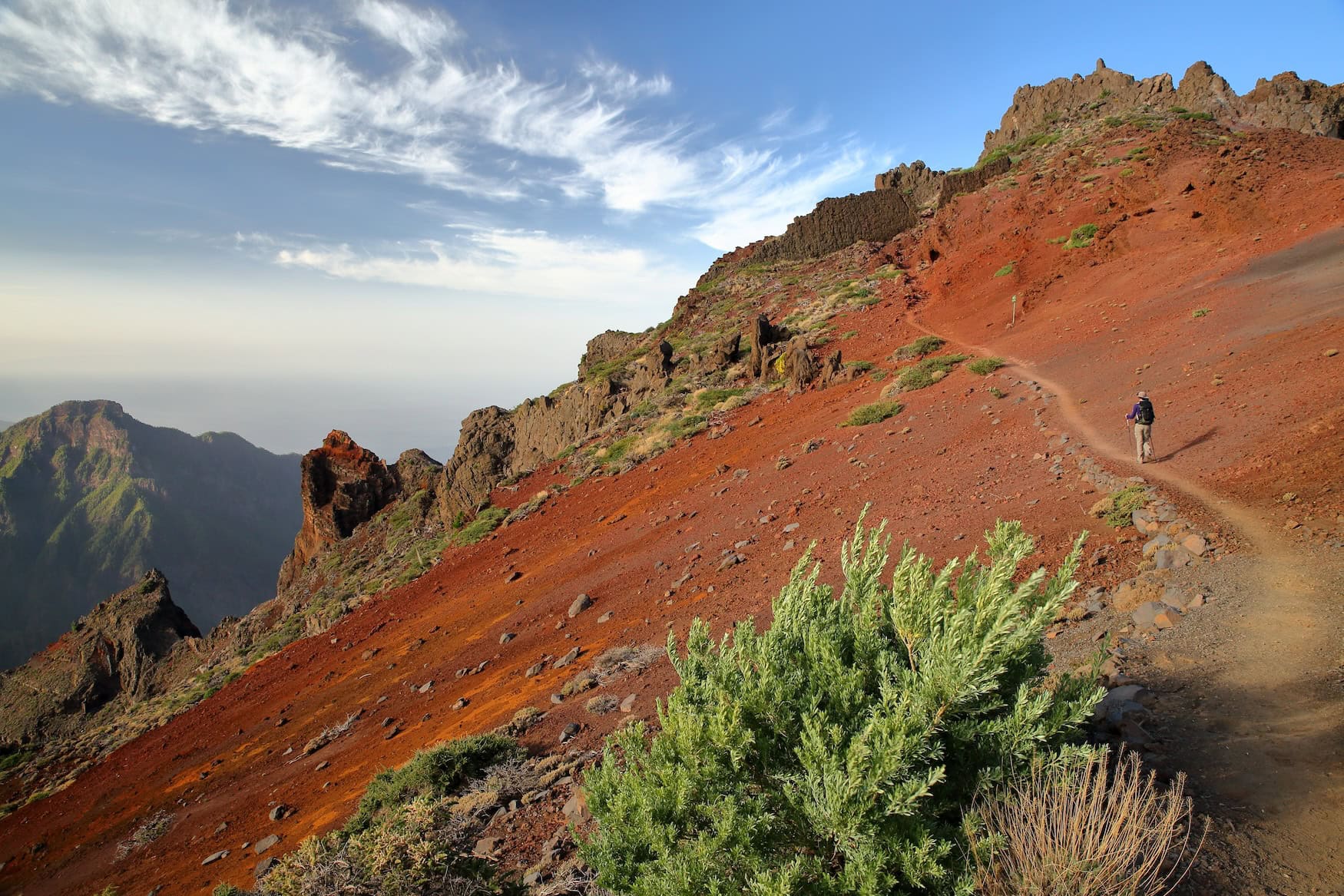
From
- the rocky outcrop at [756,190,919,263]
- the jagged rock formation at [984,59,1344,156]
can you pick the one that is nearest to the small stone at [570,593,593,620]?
the rocky outcrop at [756,190,919,263]

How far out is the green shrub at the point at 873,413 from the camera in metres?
15.5

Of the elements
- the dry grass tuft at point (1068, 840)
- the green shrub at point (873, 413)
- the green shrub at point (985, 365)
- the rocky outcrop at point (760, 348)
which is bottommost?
the dry grass tuft at point (1068, 840)

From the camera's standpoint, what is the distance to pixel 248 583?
90.3 m

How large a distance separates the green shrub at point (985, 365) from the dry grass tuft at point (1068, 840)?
50.3 feet

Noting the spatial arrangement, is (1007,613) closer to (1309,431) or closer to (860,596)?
(860,596)

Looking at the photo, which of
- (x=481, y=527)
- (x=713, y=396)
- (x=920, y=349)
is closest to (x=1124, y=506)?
(x=920, y=349)

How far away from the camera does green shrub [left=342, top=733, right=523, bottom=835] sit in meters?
6.45

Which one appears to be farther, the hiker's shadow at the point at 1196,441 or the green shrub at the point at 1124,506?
the hiker's shadow at the point at 1196,441

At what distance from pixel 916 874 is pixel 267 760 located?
1266cm

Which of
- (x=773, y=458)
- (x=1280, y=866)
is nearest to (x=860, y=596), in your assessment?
(x=1280, y=866)

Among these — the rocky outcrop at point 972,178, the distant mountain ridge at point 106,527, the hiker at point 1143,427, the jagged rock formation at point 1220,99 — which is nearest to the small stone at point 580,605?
the hiker at point 1143,427

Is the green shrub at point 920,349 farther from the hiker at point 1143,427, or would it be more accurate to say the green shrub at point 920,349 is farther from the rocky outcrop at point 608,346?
the rocky outcrop at point 608,346

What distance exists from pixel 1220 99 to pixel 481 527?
176 ft

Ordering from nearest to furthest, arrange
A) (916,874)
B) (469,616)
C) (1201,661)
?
1. (916,874)
2. (1201,661)
3. (469,616)
